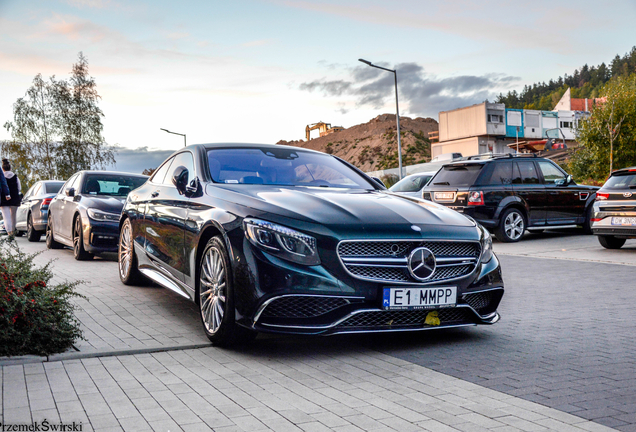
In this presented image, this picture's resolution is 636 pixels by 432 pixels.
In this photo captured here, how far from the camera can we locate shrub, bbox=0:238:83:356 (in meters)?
4.46

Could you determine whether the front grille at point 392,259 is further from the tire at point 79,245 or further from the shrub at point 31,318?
the tire at point 79,245

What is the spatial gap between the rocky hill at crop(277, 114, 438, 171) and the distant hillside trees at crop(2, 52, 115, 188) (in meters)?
60.3

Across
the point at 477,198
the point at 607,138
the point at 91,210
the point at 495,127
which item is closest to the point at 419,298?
the point at 91,210

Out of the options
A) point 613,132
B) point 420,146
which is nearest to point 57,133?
point 613,132

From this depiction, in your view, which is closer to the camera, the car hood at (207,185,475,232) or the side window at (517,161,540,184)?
the car hood at (207,185,475,232)

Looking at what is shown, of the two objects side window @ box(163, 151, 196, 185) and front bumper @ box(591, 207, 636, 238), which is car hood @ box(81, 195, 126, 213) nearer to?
side window @ box(163, 151, 196, 185)

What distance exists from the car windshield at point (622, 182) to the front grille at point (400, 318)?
25.3 feet

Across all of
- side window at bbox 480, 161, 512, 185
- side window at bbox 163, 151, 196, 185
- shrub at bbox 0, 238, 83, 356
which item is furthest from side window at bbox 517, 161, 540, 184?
shrub at bbox 0, 238, 83, 356

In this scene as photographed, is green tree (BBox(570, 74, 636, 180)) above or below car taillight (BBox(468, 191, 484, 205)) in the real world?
above

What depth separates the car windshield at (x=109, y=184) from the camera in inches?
457

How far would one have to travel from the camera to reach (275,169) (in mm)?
6043

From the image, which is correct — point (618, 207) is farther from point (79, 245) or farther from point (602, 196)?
point (79, 245)

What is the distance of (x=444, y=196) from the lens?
1468cm

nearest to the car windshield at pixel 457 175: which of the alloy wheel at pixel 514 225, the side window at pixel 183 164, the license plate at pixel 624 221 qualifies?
the alloy wheel at pixel 514 225
